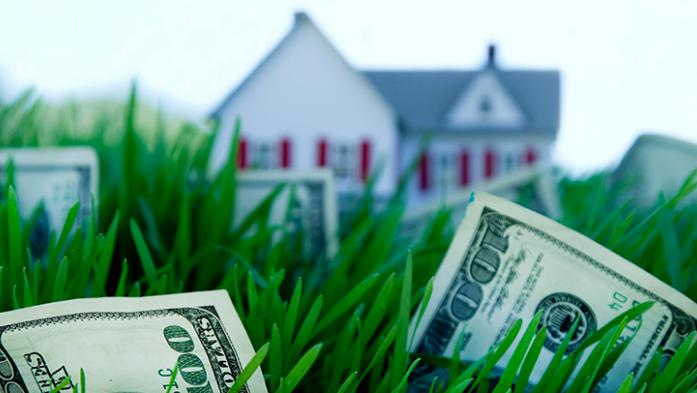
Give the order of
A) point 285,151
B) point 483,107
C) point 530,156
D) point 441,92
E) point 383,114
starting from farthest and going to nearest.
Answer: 1. point 483,107
2. point 441,92
3. point 383,114
4. point 530,156
5. point 285,151

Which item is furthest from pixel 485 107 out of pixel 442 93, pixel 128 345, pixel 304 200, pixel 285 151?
pixel 128 345

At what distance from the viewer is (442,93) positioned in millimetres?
3652

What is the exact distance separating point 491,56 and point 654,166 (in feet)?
10.4

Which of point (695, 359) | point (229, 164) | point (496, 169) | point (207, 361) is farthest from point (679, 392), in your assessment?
point (496, 169)

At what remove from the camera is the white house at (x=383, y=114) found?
2965mm

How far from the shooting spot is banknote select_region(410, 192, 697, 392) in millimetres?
351

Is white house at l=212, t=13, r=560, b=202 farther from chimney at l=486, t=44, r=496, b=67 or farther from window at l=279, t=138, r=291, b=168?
chimney at l=486, t=44, r=496, b=67

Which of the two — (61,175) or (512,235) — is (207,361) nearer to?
(512,235)

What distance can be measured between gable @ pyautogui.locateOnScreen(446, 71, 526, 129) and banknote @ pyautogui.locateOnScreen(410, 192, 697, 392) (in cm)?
323

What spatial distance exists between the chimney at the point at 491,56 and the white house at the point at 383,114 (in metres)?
0.18

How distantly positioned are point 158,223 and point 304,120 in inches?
108

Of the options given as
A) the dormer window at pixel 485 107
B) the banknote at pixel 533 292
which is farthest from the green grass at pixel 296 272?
the dormer window at pixel 485 107

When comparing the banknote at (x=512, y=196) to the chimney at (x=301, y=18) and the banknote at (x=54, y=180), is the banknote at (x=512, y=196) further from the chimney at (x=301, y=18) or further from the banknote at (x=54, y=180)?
the chimney at (x=301, y=18)

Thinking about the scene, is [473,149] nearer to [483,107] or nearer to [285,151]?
[483,107]
